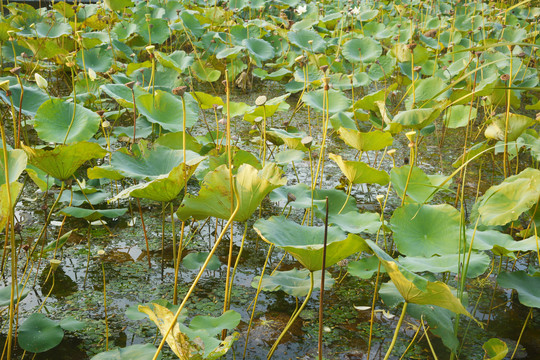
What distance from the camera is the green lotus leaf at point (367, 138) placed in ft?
5.27

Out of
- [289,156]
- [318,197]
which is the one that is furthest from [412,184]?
[289,156]

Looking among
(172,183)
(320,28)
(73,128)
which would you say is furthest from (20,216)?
(320,28)

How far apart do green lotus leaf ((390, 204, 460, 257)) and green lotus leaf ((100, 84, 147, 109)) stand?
42.2 inches

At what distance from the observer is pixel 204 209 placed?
116 cm

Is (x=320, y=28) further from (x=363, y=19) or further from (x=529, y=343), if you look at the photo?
(x=529, y=343)

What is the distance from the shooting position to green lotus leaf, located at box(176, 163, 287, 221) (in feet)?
3.52

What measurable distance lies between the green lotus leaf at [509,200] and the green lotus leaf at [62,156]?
1.04 meters

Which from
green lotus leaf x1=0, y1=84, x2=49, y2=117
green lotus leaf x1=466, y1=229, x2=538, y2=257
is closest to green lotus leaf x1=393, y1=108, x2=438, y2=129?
green lotus leaf x1=466, y1=229, x2=538, y2=257

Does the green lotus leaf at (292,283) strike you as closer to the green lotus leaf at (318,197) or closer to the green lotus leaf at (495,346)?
the green lotus leaf at (318,197)

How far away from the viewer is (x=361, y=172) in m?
1.49

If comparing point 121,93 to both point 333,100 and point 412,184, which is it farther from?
point 412,184

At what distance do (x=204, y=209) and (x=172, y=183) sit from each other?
0.10 meters

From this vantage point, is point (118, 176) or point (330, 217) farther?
point (118, 176)

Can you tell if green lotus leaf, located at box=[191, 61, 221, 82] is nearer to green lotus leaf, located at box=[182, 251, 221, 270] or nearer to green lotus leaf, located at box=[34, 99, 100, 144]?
green lotus leaf, located at box=[34, 99, 100, 144]
